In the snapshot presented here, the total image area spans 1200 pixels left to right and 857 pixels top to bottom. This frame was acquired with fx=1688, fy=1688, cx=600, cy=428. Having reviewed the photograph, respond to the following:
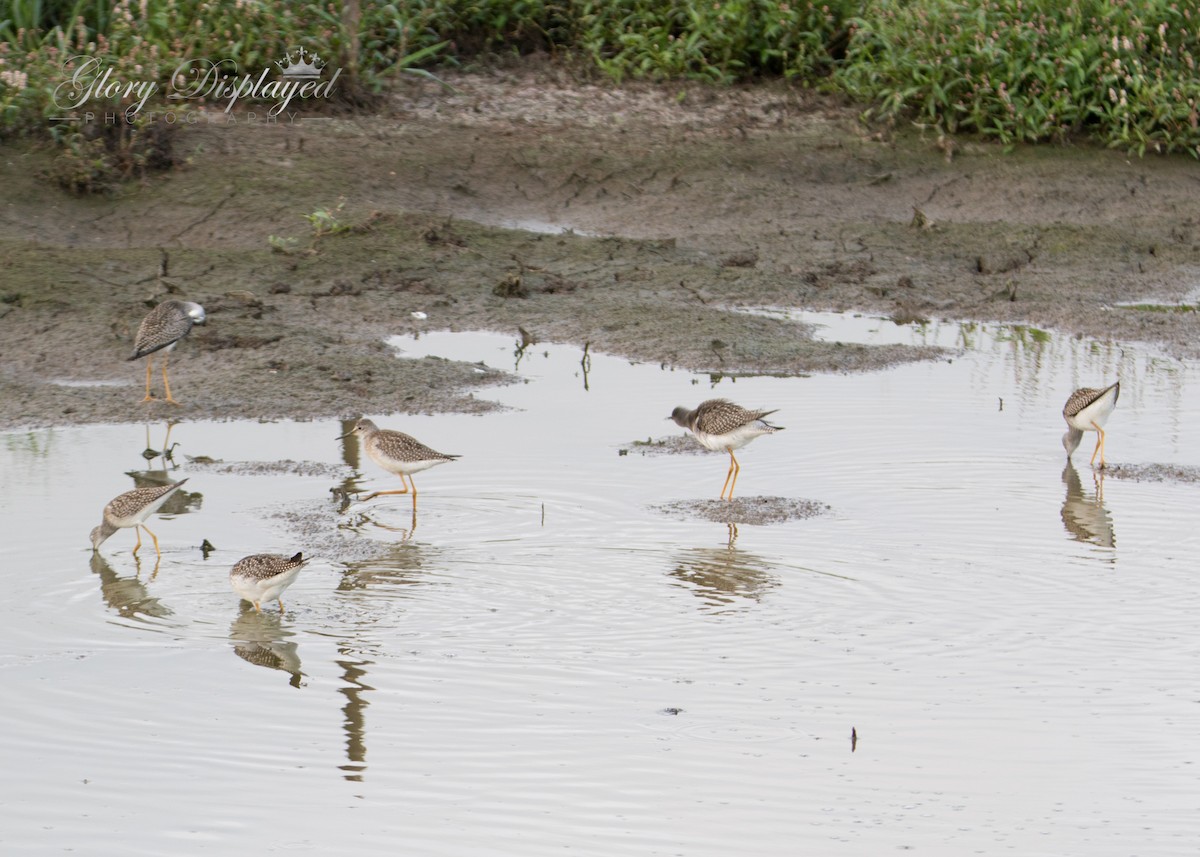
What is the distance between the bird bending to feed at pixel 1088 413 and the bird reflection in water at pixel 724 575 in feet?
9.33

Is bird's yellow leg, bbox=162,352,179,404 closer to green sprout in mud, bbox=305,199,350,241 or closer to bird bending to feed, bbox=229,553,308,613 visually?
green sprout in mud, bbox=305,199,350,241

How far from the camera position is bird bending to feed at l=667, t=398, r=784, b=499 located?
9594mm

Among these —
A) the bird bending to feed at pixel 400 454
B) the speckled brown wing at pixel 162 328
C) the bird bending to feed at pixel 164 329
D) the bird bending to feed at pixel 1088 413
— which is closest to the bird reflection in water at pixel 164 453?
the bird bending to feed at pixel 164 329

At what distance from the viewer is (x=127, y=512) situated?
27.7 feet

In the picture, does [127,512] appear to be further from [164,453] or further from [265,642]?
[164,453]

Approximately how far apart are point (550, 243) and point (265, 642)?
26.6 feet

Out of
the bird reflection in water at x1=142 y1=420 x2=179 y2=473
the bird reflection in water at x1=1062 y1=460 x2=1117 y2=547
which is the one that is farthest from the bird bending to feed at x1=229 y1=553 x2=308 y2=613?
the bird reflection in water at x1=1062 y1=460 x2=1117 y2=547

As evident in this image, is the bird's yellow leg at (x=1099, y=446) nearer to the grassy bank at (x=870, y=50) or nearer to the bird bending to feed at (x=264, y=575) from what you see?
the bird bending to feed at (x=264, y=575)

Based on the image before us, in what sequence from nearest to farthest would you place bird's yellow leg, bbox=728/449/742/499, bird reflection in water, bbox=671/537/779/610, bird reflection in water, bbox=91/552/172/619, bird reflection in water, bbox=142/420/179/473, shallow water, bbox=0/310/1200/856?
shallow water, bbox=0/310/1200/856, bird reflection in water, bbox=91/552/172/619, bird reflection in water, bbox=671/537/779/610, bird's yellow leg, bbox=728/449/742/499, bird reflection in water, bbox=142/420/179/473

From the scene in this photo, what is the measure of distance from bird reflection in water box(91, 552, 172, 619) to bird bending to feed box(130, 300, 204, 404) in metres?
3.10

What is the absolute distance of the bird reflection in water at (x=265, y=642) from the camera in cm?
717

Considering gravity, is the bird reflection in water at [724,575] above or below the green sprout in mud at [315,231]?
below

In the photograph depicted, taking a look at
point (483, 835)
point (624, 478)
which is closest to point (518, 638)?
point (483, 835)

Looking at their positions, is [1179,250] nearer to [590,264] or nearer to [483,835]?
[590,264]
